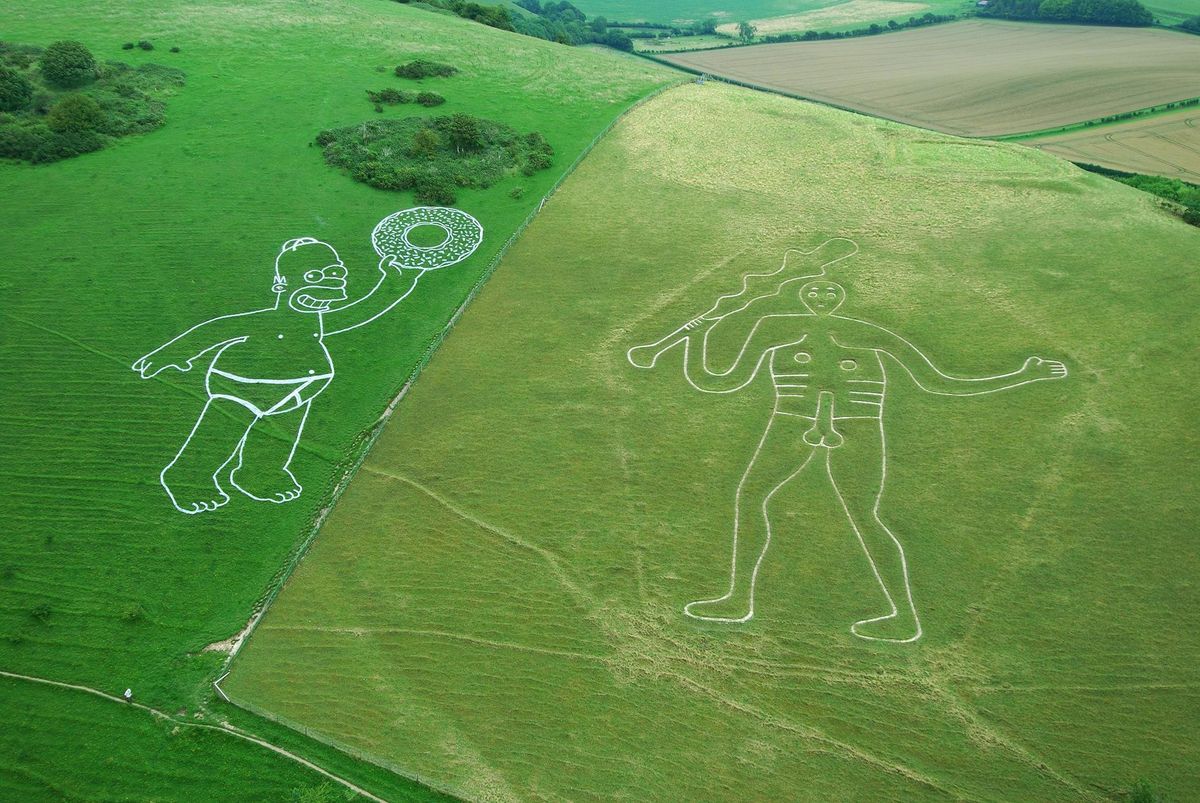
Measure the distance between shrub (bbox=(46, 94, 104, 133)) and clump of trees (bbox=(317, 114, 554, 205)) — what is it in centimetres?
1742

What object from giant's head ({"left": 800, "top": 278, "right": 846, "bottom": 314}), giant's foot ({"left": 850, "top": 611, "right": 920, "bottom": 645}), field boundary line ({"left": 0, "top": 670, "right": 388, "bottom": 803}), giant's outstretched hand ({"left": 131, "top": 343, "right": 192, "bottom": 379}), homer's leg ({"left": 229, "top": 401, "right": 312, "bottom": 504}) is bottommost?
field boundary line ({"left": 0, "top": 670, "right": 388, "bottom": 803})

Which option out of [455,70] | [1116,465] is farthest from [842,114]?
[1116,465]

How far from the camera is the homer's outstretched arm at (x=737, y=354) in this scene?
38.5 meters

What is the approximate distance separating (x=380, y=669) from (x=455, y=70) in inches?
2423

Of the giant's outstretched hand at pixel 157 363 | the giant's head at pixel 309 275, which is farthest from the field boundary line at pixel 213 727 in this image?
the giant's head at pixel 309 275

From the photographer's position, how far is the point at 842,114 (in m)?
66.2

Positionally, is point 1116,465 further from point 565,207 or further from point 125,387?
point 125,387

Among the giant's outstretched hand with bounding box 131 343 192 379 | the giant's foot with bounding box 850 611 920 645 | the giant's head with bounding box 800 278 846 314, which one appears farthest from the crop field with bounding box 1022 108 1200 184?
the giant's outstretched hand with bounding box 131 343 192 379

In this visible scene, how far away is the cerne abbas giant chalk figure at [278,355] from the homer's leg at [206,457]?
0.05 m

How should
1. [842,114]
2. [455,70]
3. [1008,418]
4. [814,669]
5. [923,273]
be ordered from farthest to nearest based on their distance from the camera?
[455,70] < [842,114] < [923,273] < [1008,418] < [814,669]

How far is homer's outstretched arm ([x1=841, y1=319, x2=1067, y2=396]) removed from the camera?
37.6m

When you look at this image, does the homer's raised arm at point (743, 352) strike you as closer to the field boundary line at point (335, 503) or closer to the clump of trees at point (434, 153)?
the field boundary line at point (335, 503)

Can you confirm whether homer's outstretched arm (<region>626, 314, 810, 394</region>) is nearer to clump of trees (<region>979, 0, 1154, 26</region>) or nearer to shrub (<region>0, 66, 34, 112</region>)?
shrub (<region>0, 66, 34, 112</region>)

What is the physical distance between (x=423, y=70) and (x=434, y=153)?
18098mm
